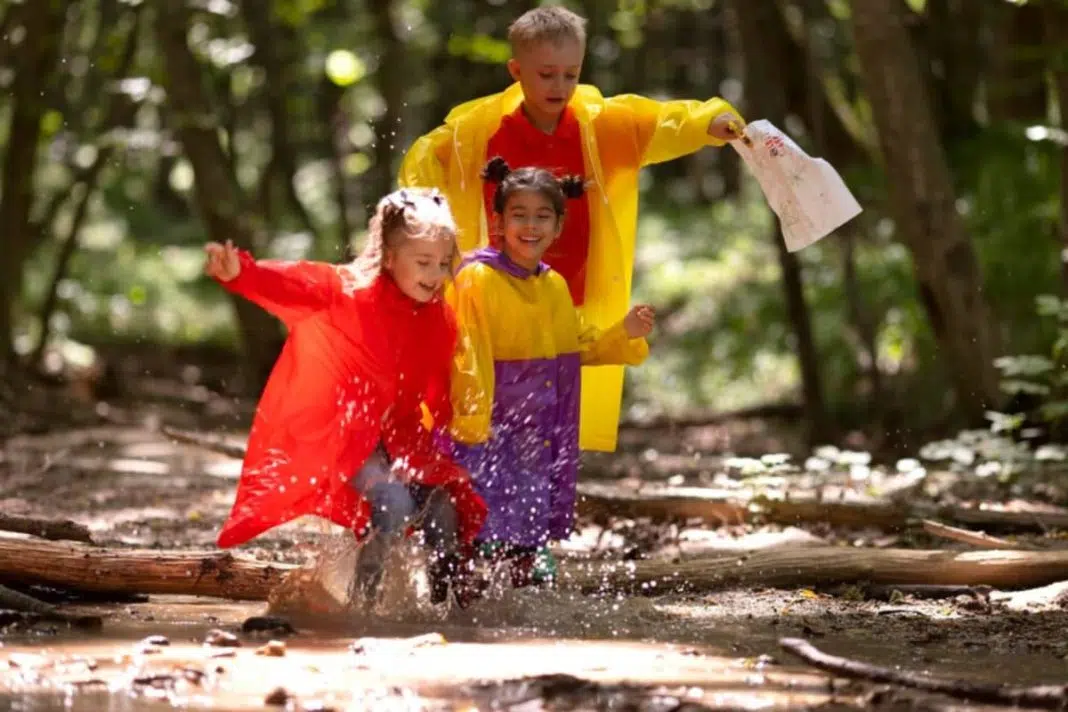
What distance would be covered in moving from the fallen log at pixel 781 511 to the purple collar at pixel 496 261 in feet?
6.34

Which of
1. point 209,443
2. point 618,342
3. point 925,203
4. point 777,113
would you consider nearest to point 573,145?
point 618,342

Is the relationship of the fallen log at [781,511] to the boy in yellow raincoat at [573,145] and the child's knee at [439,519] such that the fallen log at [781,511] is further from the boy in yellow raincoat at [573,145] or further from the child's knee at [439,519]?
the child's knee at [439,519]

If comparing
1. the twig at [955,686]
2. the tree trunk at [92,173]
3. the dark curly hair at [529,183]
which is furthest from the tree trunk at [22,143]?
the twig at [955,686]

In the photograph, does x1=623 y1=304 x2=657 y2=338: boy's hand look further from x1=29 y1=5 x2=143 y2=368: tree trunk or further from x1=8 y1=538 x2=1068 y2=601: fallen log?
x1=29 y1=5 x2=143 y2=368: tree trunk

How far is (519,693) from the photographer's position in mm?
4371

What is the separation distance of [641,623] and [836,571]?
111cm

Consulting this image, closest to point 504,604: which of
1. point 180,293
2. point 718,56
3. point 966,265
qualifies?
point 966,265

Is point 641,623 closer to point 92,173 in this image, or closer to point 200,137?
point 200,137

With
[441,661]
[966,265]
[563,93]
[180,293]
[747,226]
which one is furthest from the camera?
[180,293]

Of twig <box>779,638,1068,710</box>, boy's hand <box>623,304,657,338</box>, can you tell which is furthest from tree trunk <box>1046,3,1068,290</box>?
twig <box>779,638,1068,710</box>

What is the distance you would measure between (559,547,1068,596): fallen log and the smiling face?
1.91 m

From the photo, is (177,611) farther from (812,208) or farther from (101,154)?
(101,154)

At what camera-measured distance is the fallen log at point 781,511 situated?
25.1 feet

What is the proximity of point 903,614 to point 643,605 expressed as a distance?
0.95 metres
